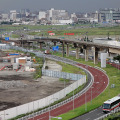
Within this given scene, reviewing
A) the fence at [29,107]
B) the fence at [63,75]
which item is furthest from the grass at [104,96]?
the fence at [63,75]

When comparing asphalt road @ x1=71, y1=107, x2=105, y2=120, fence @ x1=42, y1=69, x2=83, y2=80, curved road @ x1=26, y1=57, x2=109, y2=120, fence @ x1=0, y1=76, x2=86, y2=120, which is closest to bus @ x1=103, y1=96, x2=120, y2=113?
asphalt road @ x1=71, y1=107, x2=105, y2=120

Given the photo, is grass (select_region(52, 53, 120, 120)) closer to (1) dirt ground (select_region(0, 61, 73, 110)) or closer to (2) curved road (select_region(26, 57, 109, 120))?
(2) curved road (select_region(26, 57, 109, 120))

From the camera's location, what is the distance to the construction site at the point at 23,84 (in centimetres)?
7075

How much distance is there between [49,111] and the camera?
57.3 m

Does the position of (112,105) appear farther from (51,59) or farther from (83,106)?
(51,59)

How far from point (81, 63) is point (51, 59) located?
16738mm

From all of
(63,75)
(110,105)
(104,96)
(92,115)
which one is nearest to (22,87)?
(63,75)

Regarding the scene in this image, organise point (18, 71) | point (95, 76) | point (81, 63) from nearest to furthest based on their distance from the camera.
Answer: point (95, 76) → point (18, 71) → point (81, 63)

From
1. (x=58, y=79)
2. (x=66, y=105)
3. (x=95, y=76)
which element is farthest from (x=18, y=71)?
(x=66, y=105)

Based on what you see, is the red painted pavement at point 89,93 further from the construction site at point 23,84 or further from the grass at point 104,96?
the construction site at point 23,84

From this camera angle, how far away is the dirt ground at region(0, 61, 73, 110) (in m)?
69.5

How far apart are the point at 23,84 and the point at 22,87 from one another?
11.6 feet

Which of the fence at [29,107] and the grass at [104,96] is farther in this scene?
the grass at [104,96]

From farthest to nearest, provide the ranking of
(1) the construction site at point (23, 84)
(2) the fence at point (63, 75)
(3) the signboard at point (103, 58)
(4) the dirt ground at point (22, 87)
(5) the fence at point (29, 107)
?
(3) the signboard at point (103, 58)
(2) the fence at point (63, 75)
(1) the construction site at point (23, 84)
(4) the dirt ground at point (22, 87)
(5) the fence at point (29, 107)
